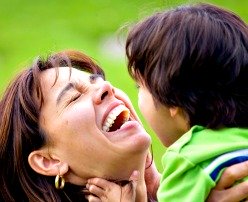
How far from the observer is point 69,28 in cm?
1173

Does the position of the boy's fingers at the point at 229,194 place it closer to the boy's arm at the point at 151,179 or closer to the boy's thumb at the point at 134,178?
the boy's thumb at the point at 134,178

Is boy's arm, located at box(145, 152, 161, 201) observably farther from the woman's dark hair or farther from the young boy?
the young boy

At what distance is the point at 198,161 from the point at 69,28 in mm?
8708

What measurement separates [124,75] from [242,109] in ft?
21.2

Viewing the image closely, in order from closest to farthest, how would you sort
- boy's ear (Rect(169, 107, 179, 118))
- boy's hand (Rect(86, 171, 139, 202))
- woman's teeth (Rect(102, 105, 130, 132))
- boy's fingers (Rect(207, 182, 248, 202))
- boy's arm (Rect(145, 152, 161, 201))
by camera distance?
boy's fingers (Rect(207, 182, 248, 202)), boy's ear (Rect(169, 107, 179, 118)), boy's hand (Rect(86, 171, 139, 202)), woman's teeth (Rect(102, 105, 130, 132)), boy's arm (Rect(145, 152, 161, 201))

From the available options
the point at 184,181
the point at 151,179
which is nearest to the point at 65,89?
the point at 151,179

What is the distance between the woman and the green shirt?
1.61 feet

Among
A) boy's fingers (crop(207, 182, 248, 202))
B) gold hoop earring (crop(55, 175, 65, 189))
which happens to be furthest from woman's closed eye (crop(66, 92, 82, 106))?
boy's fingers (crop(207, 182, 248, 202))

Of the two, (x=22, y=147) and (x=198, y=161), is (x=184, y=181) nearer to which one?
(x=198, y=161)

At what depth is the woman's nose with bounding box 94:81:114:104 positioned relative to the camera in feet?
12.3

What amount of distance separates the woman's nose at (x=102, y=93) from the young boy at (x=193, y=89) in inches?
11.3

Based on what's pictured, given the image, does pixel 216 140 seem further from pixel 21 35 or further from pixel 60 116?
pixel 21 35

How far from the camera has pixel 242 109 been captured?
3.26 meters

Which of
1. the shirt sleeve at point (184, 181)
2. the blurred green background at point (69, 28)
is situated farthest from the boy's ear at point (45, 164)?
the blurred green background at point (69, 28)
